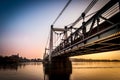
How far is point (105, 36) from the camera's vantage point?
10.8 m

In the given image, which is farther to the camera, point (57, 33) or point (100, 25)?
point (57, 33)

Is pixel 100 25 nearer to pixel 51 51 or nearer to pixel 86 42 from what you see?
pixel 86 42

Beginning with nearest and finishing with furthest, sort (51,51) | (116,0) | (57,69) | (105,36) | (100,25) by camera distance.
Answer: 1. (116,0)
2. (105,36)
3. (100,25)
4. (57,69)
5. (51,51)

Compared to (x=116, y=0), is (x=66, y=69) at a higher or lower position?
lower

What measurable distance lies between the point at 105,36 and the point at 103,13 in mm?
1714

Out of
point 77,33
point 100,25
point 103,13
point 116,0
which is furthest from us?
point 77,33

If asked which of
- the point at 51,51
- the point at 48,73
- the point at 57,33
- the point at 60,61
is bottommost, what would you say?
the point at 48,73

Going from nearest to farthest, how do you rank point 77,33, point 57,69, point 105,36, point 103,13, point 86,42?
point 103,13 → point 105,36 → point 86,42 → point 77,33 → point 57,69

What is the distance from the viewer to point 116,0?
8.70 metres

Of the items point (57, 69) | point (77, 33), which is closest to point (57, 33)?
point (57, 69)

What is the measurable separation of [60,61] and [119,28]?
3603cm

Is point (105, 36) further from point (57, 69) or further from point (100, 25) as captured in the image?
point (57, 69)

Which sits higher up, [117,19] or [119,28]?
[117,19]

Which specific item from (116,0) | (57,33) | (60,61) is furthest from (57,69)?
(116,0)
